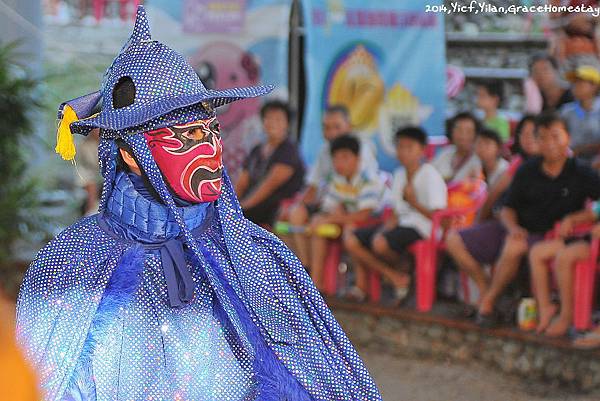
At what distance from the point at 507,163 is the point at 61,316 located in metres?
4.27

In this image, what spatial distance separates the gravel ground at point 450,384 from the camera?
19.8 ft

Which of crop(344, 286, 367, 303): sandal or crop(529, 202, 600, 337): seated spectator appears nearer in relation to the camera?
crop(529, 202, 600, 337): seated spectator

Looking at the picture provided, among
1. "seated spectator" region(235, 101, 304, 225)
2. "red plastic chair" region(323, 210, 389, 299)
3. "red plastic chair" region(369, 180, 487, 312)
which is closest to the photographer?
"red plastic chair" region(369, 180, 487, 312)

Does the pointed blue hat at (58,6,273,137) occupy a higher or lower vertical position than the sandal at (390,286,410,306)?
higher

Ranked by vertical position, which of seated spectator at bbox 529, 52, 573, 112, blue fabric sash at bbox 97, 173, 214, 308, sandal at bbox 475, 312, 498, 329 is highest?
seated spectator at bbox 529, 52, 573, 112

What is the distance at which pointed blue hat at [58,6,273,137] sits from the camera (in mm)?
3246

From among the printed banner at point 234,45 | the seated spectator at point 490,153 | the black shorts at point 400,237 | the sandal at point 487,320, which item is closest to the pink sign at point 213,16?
the printed banner at point 234,45

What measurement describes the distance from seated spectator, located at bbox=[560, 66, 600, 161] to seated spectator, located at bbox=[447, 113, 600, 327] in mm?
280

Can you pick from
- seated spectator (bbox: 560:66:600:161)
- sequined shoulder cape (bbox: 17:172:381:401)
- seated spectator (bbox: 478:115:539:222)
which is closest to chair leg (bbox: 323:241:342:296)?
seated spectator (bbox: 478:115:539:222)

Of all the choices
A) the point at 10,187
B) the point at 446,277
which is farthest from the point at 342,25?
the point at 10,187

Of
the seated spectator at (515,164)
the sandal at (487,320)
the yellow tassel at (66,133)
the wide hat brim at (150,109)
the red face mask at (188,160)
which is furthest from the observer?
the seated spectator at (515,164)

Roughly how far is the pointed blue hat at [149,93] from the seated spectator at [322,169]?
431 centimetres

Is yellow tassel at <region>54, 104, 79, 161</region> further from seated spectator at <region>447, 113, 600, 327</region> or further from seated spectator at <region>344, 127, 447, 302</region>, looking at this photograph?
seated spectator at <region>344, 127, 447, 302</region>

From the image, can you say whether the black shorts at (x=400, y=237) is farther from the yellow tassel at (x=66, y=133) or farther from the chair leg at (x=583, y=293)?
the yellow tassel at (x=66, y=133)
